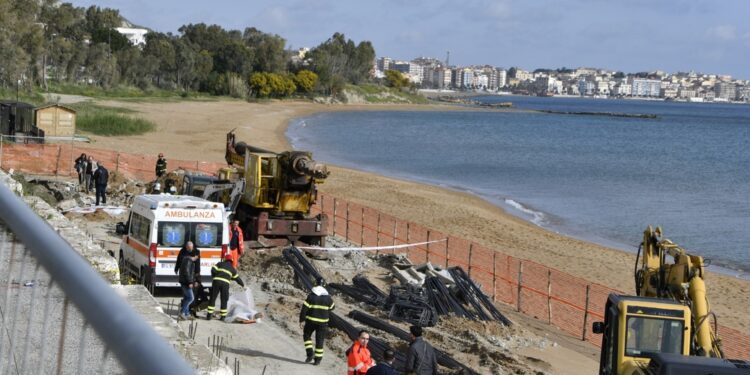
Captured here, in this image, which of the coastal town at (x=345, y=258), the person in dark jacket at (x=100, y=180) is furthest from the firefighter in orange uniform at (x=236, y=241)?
the person in dark jacket at (x=100, y=180)

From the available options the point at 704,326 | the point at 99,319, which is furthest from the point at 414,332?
the point at 99,319

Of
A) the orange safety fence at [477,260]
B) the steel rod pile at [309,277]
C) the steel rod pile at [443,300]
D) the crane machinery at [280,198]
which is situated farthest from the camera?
the crane machinery at [280,198]

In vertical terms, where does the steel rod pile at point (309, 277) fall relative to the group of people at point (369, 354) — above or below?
below

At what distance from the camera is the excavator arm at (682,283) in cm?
1245

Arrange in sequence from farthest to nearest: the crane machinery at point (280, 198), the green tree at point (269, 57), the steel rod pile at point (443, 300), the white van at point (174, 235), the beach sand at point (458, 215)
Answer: the green tree at point (269, 57) < the beach sand at point (458, 215) < the crane machinery at point (280, 198) < the steel rod pile at point (443, 300) < the white van at point (174, 235)

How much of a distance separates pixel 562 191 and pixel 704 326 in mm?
46955

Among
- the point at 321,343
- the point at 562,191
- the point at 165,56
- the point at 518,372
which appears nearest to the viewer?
the point at 321,343

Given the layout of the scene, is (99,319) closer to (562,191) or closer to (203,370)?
(203,370)

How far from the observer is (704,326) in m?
12.5

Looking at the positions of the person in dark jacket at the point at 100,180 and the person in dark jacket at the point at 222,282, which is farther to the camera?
the person in dark jacket at the point at 100,180

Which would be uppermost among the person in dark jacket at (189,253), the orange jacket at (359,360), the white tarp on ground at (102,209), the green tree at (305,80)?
the green tree at (305,80)

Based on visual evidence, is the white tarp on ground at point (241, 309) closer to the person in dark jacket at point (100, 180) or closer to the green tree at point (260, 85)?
→ the person in dark jacket at point (100, 180)

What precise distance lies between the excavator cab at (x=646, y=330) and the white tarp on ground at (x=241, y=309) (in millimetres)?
6625

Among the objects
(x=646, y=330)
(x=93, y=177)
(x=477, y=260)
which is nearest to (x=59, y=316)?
(x=646, y=330)
